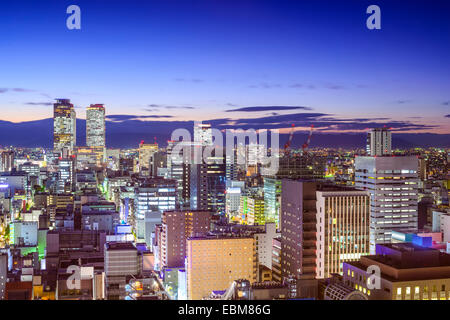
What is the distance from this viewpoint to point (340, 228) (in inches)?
401

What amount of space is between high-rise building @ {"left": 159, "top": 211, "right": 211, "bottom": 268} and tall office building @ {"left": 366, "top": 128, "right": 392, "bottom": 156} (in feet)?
16.4

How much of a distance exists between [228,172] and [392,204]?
10.1 meters

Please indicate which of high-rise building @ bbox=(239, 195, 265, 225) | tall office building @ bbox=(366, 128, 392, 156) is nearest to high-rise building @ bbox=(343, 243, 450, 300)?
tall office building @ bbox=(366, 128, 392, 156)

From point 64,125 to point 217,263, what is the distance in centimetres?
1966

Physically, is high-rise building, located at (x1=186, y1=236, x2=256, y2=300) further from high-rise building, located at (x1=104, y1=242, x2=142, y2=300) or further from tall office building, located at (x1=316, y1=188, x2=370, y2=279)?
tall office building, located at (x1=316, y1=188, x2=370, y2=279)

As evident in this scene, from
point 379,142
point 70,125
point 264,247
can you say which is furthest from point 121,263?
point 70,125

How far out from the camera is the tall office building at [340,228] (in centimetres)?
986

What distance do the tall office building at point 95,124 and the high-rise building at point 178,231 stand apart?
433 inches

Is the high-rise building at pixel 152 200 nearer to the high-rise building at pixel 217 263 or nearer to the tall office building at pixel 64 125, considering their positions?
the high-rise building at pixel 217 263

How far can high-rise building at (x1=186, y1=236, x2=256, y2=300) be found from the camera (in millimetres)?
10875

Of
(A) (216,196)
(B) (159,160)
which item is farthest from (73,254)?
(B) (159,160)

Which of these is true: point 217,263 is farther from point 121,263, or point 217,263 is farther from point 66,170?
point 66,170

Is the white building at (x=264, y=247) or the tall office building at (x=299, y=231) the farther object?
the white building at (x=264, y=247)

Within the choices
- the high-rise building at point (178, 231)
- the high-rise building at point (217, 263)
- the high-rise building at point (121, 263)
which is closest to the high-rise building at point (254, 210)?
the high-rise building at point (178, 231)
